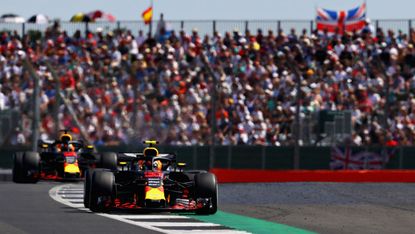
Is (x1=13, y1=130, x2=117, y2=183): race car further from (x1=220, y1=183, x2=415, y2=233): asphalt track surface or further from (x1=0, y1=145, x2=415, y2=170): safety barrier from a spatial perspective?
(x1=220, y1=183, x2=415, y2=233): asphalt track surface

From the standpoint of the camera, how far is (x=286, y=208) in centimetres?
1778

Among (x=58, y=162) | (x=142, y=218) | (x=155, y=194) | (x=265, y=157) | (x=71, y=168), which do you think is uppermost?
(x=265, y=157)

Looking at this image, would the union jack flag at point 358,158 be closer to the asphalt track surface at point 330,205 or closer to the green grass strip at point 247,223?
the asphalt track surface at point 330,205

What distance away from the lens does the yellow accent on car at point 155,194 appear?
15694 millimetres

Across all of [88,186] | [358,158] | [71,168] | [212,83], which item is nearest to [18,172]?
[71,168]

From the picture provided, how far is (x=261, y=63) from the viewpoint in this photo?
105 feet

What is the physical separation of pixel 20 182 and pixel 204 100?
4660 millimetres

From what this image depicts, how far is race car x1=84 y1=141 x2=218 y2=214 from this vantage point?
1567 centimetres

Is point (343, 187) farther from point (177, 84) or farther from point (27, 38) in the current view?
point (27, 38)

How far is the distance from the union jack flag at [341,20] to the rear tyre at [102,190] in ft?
64.4

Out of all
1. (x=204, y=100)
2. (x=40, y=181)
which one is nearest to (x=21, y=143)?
(x=40, y=181)

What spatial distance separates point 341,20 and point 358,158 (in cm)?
907

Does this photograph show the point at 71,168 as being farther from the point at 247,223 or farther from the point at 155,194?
the point at 247,223

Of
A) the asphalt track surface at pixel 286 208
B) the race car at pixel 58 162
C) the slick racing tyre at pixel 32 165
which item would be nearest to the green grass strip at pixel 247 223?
the asphalt track surface at pixel 286 208
